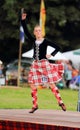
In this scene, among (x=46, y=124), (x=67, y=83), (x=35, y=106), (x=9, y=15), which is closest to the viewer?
(x=46, y=124)

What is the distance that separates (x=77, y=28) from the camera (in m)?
41.8

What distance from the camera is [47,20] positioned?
133 ft

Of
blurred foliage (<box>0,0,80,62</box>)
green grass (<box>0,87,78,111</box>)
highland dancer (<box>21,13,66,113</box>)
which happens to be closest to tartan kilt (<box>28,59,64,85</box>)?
highland dancer (<box>21,13,66,113</box>)

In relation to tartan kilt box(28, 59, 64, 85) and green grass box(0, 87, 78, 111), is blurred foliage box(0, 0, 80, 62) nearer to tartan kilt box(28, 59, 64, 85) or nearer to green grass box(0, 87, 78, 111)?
green grass box(0, 87, 78, 111)

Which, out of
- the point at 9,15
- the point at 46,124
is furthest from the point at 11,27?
the point at 46,124

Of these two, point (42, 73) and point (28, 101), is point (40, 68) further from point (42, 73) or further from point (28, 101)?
point (28, 101)

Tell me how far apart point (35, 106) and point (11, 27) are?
2846cm

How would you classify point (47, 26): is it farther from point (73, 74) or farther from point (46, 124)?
point (46, 124)

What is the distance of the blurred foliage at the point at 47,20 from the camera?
40.2 metres

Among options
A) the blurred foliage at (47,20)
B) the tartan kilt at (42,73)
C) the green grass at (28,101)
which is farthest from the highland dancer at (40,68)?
the blurred foliage at (47,20)

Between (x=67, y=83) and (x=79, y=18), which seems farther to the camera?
(x=79, y=18)

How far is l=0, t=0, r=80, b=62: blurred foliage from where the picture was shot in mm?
40156

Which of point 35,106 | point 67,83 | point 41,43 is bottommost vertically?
point 67,83

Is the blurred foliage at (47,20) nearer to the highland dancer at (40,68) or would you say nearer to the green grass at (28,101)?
A: the green grass at (28,101)
